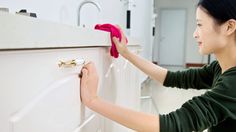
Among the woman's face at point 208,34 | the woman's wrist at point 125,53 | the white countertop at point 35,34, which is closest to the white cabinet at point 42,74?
the white countertop at point 35,34

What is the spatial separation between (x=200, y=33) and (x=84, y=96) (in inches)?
17.1

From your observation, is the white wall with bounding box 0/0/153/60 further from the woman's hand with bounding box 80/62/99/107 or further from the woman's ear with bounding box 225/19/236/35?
the woman's ear with bounding box 225/19/236/35

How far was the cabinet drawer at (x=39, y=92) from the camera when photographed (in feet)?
1.55

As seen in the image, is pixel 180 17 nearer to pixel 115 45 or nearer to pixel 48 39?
pixel 115 45

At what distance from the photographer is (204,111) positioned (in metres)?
0.77

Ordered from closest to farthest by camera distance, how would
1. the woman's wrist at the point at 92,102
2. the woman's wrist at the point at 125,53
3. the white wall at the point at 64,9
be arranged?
the woman's wrist at the point at 92,102, the woman's wrist at the point at 125,53, the white wall at the point at 64,9

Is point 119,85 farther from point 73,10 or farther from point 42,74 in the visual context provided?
point 73,10

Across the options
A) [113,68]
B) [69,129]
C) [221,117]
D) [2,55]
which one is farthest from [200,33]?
[2,55]

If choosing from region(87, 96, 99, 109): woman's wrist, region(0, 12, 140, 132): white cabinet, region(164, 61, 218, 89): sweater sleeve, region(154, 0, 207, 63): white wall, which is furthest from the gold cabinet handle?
region(154, 0, 207, 63): white wall

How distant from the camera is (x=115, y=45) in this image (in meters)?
1.11

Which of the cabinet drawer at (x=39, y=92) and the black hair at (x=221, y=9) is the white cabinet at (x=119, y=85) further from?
the black hair at (x=221, y=9)

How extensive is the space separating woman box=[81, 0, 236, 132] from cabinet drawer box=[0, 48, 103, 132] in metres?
0.07

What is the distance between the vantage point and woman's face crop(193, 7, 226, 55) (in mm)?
896

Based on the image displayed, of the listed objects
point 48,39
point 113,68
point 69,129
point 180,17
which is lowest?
point 69,129
